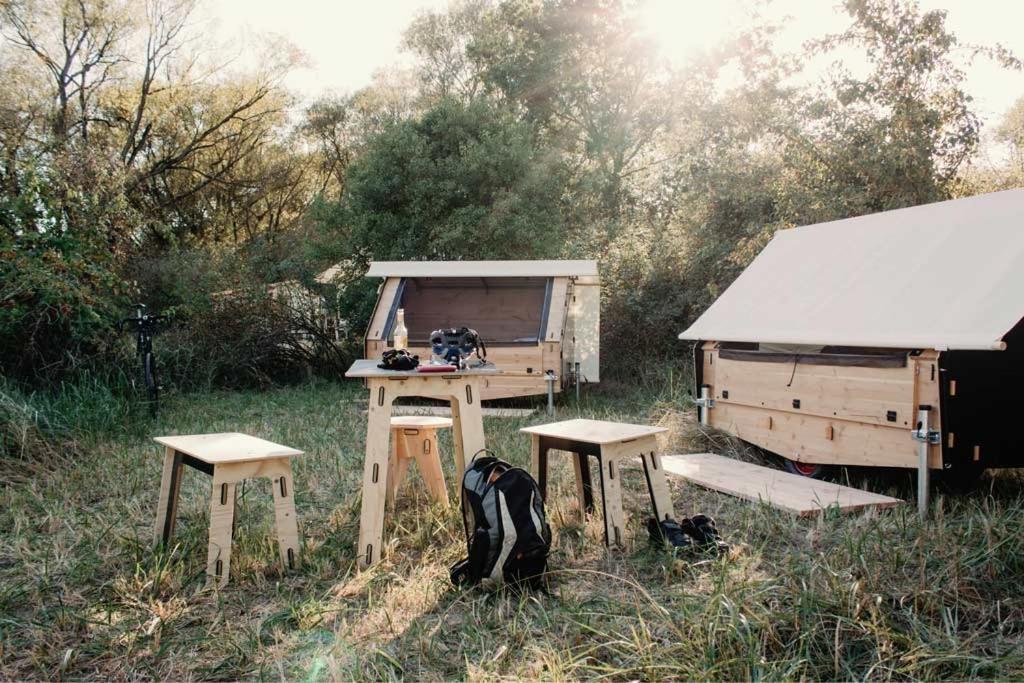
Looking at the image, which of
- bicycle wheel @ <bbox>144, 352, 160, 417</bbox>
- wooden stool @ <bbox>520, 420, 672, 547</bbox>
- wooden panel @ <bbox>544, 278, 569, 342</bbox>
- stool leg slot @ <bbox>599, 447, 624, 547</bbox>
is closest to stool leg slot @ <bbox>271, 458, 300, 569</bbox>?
wooden stool @ <bbox>520, 420, 672, 547</bbox>

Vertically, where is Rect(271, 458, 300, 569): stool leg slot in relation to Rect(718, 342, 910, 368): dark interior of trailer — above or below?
below

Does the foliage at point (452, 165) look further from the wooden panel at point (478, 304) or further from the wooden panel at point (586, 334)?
the wooden panel at point (586, 334)

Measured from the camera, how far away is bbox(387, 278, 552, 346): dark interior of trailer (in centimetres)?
904

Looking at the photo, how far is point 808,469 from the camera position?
16.9ft

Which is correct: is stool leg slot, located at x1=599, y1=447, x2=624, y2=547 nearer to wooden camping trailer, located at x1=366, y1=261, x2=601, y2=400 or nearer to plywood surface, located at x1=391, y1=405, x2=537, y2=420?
wooden camping trailer, located at x1=366, y1=261, x2=601, y2=400

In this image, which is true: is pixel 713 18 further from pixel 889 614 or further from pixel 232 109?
pixel 889 614

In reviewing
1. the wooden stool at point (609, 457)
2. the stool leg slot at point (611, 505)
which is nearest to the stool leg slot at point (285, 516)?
the wooden stool at point (609, 457)

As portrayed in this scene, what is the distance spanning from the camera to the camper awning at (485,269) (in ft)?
27.1

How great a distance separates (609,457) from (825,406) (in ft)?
5.69

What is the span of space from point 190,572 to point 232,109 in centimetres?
1327

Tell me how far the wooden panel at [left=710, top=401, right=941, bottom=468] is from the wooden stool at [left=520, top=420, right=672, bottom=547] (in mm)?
1319

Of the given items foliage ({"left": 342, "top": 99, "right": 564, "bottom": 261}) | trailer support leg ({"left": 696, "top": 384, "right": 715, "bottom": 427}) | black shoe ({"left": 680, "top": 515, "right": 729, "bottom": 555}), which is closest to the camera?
black shoe ({"left": 680, "top": 515, "right": 729, "bottom": 555})

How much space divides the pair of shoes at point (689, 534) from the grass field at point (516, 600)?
0.09 m

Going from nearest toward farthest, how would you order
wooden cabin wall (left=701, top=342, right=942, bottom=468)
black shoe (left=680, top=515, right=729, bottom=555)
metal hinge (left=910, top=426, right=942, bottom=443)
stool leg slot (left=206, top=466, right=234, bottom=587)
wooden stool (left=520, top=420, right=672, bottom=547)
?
stool leg slot (left=206, top=466, right=234, bottom=587)
black shoe (left=680, top=515, right=729, bottom=555)
wooden stool (left=520, top=420, right=672, bottom=547)
metal hinge (left=910, top=426, right=942, bottom=443)
wooden cabin wall (left=701, top=342, right=942, bottom=468)
